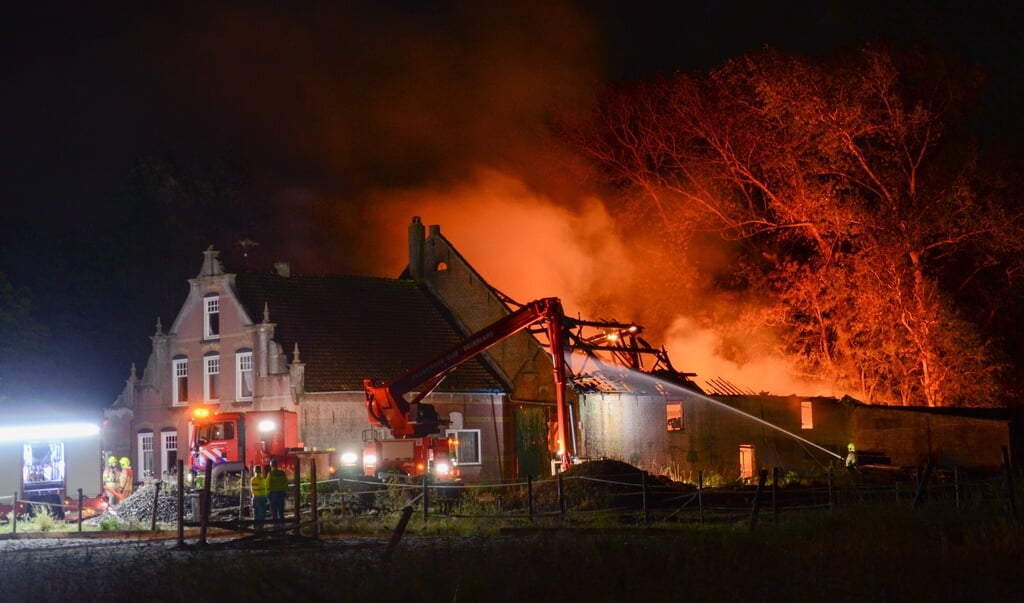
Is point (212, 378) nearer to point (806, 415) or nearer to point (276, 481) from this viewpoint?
point (276, 481)

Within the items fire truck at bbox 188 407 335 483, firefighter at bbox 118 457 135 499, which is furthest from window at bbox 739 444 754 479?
firefighter at bbox 118 457 135 499

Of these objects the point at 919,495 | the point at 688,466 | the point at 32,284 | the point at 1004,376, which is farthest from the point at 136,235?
the point at 919,495

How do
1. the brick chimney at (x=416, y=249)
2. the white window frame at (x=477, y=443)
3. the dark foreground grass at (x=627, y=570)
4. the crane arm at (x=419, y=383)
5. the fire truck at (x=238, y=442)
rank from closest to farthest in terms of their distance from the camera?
1. the dark foreground grass at (x=627, y=570)
2. the crane arm at (x=419, y=383)
3. the fire truck at (x=238, y=442)
4. the white window frame at (x=477, y=443)
5. the brick chimney at (x=416, y=249)

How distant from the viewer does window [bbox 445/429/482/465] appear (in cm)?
4381

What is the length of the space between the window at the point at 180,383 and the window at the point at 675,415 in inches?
691

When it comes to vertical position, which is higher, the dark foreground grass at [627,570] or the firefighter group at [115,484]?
the firefighter group at [115,484]

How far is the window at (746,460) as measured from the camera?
39688 millimetres

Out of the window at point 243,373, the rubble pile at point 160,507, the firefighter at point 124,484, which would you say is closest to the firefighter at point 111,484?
the firefighter at point 124,484

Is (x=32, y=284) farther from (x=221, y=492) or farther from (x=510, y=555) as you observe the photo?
(x=510, y=555)

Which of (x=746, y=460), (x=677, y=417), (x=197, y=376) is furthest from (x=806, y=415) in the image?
(x=197, y=376)

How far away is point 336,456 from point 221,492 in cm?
862

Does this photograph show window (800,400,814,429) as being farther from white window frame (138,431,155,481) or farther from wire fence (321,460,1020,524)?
white window frame (138,431,155,481)

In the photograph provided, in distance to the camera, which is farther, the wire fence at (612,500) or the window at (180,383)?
the window at (180,383)

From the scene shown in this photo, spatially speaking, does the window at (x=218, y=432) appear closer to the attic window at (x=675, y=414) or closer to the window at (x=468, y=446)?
→ the window at (x=468, y=446)
